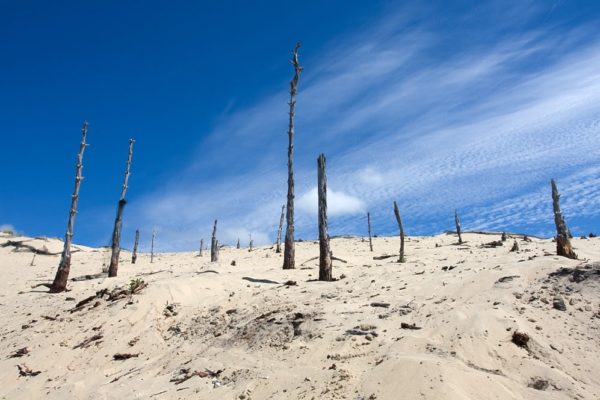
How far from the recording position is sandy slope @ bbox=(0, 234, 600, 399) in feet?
15.4

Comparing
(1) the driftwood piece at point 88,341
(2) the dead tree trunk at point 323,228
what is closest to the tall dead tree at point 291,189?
(2) the dead tree trunk at point 323,228

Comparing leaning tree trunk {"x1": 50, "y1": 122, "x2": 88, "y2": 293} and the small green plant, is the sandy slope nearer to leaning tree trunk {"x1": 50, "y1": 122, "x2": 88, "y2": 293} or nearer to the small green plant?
the small green plant

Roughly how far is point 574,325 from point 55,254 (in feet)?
156

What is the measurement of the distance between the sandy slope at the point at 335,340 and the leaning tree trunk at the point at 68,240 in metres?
3.90

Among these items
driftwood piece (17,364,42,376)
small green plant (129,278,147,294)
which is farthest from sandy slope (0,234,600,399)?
small green plant (129,278,147,294)

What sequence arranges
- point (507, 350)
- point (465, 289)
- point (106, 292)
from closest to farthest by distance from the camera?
point (507, 350) → point (465, 289) → point (106, 292)

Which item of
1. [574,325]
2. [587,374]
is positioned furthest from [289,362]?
[574,325]

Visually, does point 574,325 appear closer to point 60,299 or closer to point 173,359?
point 173,359

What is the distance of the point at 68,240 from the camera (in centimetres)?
1577

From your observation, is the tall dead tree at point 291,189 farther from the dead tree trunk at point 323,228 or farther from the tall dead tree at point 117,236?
the tall dead tree at point 117,236

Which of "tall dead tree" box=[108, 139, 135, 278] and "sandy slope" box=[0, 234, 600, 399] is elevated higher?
"tall dead tree" box=[108, 139, 135, 278]

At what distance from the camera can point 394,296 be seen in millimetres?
7953

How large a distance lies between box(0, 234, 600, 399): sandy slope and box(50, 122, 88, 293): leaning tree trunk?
12.8 feet

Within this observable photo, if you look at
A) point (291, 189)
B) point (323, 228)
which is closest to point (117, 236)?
point (291, 189)
